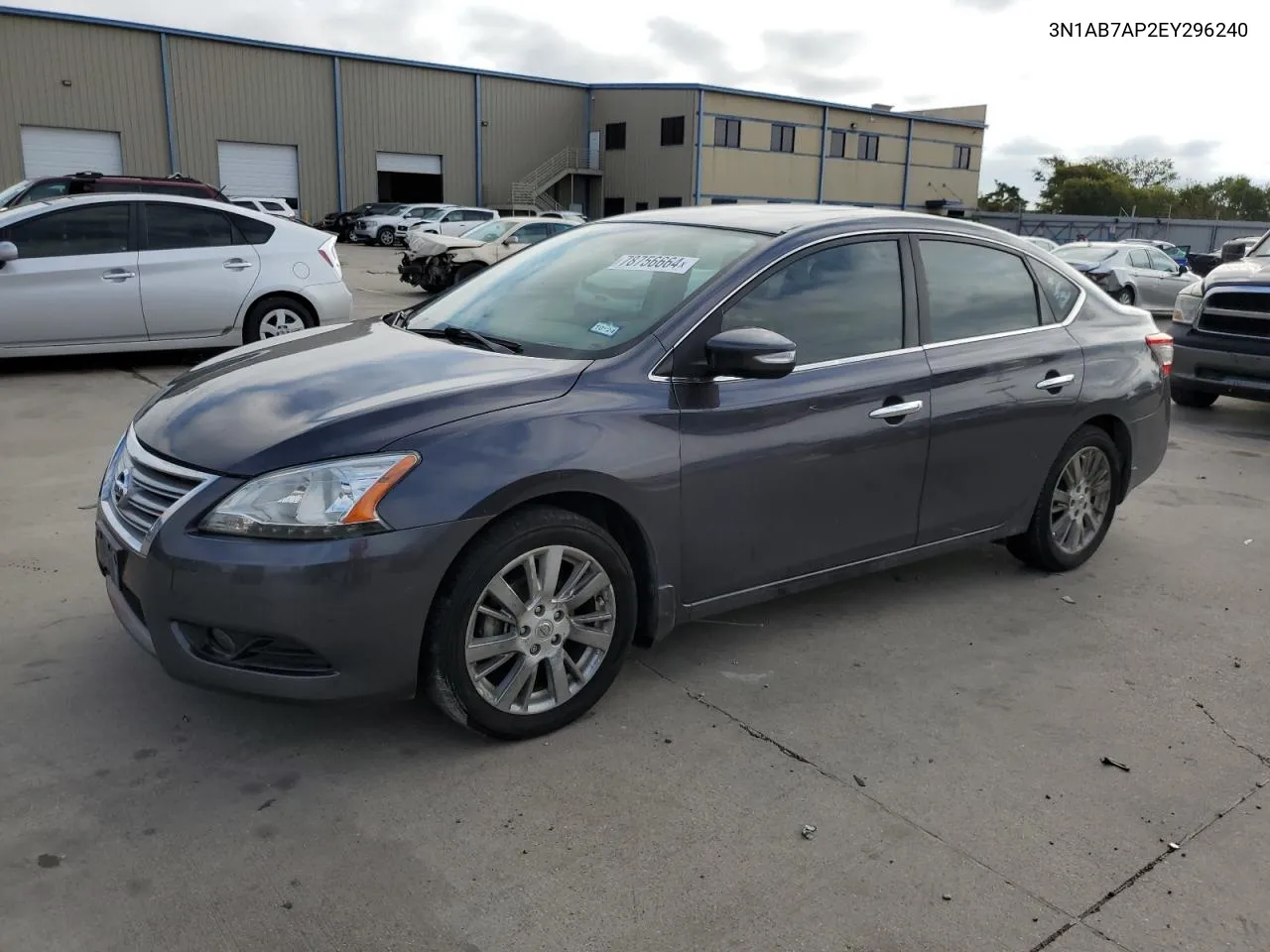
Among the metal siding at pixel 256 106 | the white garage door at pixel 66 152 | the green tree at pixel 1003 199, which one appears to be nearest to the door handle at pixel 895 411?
the white garage door at pixel 66 152

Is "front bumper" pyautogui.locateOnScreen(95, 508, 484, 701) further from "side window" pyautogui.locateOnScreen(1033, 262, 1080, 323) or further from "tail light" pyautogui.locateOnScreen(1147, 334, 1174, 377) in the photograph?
"tail light" pyautogui.locateOnScreen(1147, 334, 1174, 377)

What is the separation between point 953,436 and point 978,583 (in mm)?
1058

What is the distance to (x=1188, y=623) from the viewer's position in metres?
4.71

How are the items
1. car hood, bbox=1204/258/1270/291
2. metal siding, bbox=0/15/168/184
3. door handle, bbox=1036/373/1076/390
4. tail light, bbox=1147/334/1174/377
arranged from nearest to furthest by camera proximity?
door handle, bbox=1036/373/1076/390 → tail light, bbox=1147/334/1174/377 → car hood, bbox=1204/258/1270/291 → metal siding, bbox=0/15/168/184

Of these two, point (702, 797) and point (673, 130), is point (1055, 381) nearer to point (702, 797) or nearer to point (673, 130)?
point (702, 797)

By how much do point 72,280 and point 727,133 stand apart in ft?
145

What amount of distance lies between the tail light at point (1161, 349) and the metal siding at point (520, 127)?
45.6m


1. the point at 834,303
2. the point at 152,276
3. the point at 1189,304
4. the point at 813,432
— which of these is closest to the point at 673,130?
the point at 1189,304

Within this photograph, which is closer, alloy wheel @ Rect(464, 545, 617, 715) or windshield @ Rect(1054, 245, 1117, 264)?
alloy wheel @ Rect(464, 545, 617, 715)

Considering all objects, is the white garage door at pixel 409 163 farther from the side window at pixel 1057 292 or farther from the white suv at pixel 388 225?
the side window at pixel 1057 292

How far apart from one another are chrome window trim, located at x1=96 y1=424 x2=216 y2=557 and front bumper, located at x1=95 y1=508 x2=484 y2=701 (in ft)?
0.10

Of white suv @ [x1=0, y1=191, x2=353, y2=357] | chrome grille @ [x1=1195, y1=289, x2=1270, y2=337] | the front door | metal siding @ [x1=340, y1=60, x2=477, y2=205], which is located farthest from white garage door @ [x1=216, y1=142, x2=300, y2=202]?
the front door

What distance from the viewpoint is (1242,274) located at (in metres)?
9.39

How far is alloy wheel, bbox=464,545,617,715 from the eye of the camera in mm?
3221
